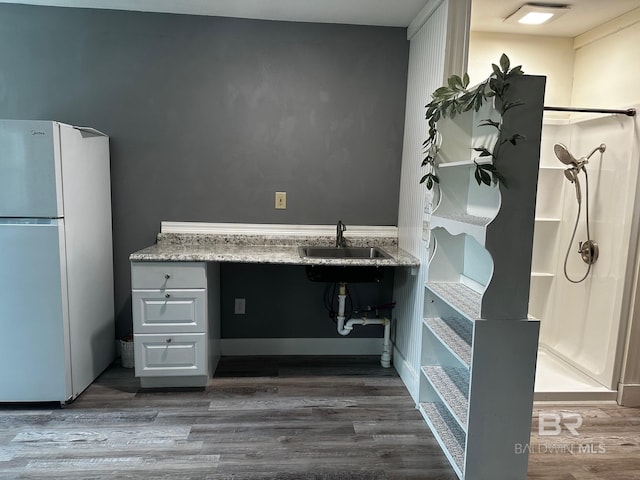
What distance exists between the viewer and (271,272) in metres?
2.98

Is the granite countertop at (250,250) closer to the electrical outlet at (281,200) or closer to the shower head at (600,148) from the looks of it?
the electrical outlet at (281,200)

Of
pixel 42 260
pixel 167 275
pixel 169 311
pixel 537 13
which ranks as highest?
pixel 537 13

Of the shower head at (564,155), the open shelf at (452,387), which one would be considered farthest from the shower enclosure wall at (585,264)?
Answer: the open shelf at (452,387)

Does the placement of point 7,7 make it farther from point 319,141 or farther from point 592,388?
point 592,388

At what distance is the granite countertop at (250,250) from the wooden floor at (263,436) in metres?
0.82

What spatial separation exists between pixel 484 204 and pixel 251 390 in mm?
1720

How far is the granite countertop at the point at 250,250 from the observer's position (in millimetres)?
2375

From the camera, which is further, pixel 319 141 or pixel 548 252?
pixel 548 252

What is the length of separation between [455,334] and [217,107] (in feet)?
6.77

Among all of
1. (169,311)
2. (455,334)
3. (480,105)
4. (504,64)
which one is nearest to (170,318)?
(169,311)

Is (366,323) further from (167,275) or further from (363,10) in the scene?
(363,10)

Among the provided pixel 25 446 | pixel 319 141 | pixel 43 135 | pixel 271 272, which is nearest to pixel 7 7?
pixel 43 135

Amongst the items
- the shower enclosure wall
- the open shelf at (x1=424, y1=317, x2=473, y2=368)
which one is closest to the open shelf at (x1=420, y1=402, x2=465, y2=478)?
the open shelf at (x1=424, y1=317, x2=473, y2=368)

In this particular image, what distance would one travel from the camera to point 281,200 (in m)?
2.89
